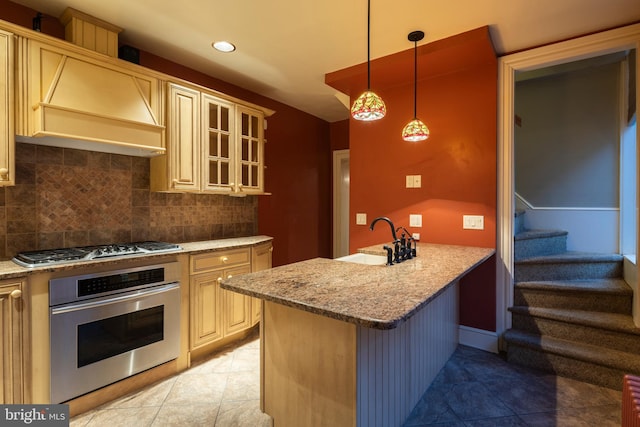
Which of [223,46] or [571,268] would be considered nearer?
[223,46]

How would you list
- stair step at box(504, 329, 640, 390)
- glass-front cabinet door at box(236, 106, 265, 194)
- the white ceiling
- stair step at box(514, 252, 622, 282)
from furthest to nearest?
glass-front cabinet door at box(236, 106, 265, 194)
stair step at box(514, 252, 622, 282)
stair step at box(504, 329, 640, 390)
the white ceiling

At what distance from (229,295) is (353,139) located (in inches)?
77.5

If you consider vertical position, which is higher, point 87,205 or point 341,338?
point 87,205

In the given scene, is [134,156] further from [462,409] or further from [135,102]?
[462,409]

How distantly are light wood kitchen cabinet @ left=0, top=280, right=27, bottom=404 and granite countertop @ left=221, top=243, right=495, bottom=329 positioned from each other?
3.84 feet

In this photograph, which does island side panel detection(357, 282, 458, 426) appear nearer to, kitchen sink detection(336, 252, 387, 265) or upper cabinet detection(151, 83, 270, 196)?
kitchen sink detection(336, 252, 387, 265)

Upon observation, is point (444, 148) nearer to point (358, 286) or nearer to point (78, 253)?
point (358, 286)

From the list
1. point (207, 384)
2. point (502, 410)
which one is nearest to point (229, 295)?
point (207, 384)

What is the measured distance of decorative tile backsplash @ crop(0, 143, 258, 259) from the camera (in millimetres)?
1987

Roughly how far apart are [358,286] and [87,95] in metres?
2.10

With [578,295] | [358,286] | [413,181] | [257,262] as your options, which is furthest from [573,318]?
[257,262]

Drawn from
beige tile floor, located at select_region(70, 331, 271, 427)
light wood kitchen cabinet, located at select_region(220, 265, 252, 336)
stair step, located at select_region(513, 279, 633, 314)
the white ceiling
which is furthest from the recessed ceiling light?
stair step, located at select_region(513, 279, 633, 314)

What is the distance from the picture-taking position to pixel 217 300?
2.54 meters

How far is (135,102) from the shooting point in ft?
7.28
